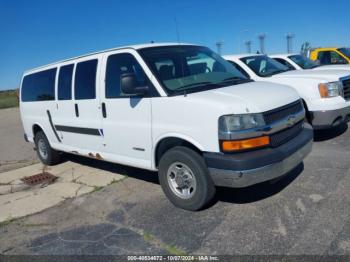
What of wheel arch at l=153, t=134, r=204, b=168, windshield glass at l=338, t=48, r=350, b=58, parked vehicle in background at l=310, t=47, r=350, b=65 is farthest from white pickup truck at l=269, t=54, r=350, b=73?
wheel arch at l=153, t=134, r=204, b=168

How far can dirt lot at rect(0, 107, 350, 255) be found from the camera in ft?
11.3

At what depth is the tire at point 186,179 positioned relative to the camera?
398 centimetres

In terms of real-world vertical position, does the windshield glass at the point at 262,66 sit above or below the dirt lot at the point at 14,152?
above

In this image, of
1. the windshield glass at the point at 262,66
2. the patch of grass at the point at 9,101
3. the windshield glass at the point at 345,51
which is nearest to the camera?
the windshield glass at the point at 262,66

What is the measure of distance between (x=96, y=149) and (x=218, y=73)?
7.58ft

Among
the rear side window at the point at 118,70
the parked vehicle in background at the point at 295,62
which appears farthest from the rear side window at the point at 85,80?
the parked vehicle in background at the point at 295,62

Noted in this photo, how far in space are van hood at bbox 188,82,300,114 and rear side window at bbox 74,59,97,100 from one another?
1929 millimetres

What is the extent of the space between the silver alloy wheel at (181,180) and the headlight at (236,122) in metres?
0.74

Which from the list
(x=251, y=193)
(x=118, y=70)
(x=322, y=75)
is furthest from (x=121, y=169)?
(x=322, y=75)

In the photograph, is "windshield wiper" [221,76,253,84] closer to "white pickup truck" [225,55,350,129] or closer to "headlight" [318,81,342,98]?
"white pickup truck" [225,55,350,129]

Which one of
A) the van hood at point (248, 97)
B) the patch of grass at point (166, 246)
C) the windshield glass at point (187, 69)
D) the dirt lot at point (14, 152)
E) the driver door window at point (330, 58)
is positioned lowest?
the patch of grass at point (166, 246)

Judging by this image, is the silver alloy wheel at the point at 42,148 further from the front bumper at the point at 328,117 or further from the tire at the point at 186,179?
the front bumper at the point at 328,117

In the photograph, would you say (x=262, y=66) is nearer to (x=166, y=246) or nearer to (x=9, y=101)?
(x=166, y=246)

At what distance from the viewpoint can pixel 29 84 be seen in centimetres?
763
